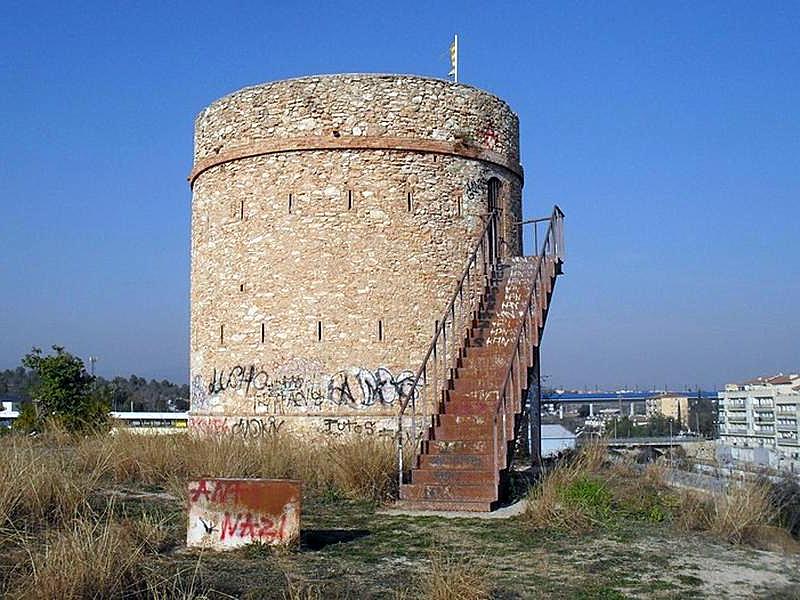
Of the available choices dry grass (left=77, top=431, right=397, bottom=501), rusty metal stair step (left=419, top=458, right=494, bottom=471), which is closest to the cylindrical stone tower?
dry grass (left=77, top=431, right=397, bottom=501)

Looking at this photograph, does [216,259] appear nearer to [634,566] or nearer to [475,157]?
[475,157]

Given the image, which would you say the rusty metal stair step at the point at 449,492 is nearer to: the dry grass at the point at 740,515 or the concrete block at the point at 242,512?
the dry grass at the point at 740,515

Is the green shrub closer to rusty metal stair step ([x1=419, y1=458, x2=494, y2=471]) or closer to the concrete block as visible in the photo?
rusty metal stair step ([x1=419, y1=458, x2=494, y2=471])

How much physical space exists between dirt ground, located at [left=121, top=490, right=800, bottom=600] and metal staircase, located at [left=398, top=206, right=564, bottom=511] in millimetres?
1306

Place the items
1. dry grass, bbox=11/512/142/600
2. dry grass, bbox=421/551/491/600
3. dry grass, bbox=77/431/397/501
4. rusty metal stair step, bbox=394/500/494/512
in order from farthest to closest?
dry grass, bbox=77/431/397/501 → rusty metal stair step, bbox=394/500/494/512 → dry grass, bbox=421/551/491/600 → dry grass, bbox=11/512/142/600

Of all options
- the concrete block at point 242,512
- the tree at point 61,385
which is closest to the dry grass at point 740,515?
the concrete block at point 242,512

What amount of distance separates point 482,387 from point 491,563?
5743 millimetres

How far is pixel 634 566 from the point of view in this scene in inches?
301

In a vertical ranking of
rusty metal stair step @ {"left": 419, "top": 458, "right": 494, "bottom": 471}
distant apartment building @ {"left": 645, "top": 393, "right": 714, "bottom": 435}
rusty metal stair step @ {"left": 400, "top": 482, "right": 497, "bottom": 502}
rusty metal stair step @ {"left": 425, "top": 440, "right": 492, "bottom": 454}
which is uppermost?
rusty metal stair step @ {"left": 425, "top": 440, "right": 492, "bottom": 454}

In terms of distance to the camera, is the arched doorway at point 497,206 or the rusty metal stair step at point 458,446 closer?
the rusty metal stair step at point 458,446

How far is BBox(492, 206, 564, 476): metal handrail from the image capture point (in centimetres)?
1138

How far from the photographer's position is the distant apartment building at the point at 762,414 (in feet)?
223

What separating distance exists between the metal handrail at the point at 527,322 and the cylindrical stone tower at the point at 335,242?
1.85 meters

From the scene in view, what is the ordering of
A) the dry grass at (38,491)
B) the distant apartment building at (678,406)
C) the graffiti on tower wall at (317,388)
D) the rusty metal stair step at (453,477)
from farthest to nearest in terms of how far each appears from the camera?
the distant apartment building at (678,406) < the graffiti on tower wall at (317,388) < the rusty metal stair step at (453,477) < the dry grass at (38,491)
